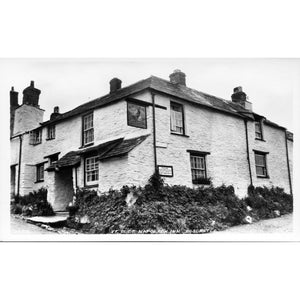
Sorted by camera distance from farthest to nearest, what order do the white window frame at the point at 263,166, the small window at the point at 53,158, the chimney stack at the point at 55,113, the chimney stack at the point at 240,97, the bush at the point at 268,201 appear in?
the white window frame at the point at 263,166 < the small window at the point at 53,158 < the chimney stack at the point at 55,113 < the bush at the point at 268,201 < the chimney stack at the point at 240,97

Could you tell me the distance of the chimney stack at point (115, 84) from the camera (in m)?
8.06

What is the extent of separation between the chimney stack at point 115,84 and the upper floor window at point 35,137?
8.95ft

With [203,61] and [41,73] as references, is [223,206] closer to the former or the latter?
[203,61]

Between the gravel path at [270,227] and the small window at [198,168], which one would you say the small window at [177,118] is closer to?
the small window at [198,168]

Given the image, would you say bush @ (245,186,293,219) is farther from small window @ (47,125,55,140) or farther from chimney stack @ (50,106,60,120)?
small window @ (47,125,55,140)

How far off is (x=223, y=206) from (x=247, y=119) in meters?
2.68

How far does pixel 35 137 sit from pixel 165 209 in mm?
4223

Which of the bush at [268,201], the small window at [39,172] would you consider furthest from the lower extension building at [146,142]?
the bush at [268,201]

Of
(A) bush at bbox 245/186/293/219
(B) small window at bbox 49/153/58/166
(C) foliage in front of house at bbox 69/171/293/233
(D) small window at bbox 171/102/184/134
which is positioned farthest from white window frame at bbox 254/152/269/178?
(B) small window at bbox 49/153/58/166

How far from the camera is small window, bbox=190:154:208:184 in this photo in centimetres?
860

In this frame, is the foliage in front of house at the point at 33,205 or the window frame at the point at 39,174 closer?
the foliage in front of house at the point at 33,205

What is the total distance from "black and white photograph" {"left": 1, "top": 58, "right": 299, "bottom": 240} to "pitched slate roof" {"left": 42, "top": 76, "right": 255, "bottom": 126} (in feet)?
0.09

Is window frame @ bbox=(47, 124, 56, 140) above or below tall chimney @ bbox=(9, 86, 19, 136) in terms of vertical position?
below

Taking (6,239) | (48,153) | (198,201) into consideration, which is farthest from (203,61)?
(6,239)
